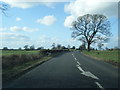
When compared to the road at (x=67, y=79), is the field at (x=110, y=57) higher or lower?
higher

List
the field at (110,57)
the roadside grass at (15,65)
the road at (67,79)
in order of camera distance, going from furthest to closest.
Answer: the field at (110,57), the roadside grass at (15,65), the road at (67,79)

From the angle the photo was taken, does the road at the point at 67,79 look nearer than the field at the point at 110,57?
Yes

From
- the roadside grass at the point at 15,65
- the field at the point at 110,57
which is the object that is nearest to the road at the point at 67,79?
the roadside grass at the point at 15,65

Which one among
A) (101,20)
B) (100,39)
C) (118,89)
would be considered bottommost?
(118,89)

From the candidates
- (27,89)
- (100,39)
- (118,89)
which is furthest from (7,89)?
(100,39)

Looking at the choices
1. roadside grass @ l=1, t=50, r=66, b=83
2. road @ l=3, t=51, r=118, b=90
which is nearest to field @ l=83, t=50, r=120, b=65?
roadside grass @ l=1, t=50, r=66, b=83

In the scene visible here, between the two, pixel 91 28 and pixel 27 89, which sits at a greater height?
pixel 91 28

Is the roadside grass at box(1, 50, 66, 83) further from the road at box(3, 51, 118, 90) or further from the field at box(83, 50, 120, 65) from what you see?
the field at box(83, 50, 120, 65)

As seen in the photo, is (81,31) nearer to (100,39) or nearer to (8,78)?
(100,39)

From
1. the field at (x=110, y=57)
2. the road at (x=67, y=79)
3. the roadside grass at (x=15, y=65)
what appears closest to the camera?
the road at (x=67, y=79)

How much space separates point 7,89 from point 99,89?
157 inches

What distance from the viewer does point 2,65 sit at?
18.5 meters

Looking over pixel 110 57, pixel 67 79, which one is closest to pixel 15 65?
pixel 67 79

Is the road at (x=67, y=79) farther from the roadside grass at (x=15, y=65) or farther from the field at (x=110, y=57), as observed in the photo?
the field at (x=110, y=57)
